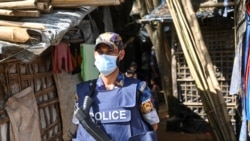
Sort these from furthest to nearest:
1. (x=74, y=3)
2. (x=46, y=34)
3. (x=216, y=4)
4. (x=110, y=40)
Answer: (x=216, y=4) < (x=74, y=3) < (x=46, y=34) < (x=110, y=40)

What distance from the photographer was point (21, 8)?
13.2 feet

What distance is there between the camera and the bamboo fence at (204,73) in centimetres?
547

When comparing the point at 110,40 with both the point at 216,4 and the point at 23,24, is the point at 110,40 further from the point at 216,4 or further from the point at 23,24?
the point at 216,4

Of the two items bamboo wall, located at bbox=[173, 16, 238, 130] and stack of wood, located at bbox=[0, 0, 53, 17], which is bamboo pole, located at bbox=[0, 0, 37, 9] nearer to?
stack of wood, located at bbox=[0, 0, 53, 17]

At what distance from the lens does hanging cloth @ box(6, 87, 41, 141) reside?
14.0 feet

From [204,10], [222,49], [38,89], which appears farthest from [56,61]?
[222,49]

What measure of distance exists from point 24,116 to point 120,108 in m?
2.21

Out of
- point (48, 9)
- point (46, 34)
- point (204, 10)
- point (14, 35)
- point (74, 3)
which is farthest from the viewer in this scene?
point (204, 10)

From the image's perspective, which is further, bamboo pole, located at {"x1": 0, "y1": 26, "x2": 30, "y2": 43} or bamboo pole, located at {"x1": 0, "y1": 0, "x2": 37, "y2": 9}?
bamboo pole, located at {"x1": 0, "y1": 0, "x2": 37, "y2": 9}

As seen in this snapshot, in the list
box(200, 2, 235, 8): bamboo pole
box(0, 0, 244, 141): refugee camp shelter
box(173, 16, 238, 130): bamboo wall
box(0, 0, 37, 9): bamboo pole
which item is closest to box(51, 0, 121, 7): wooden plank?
box(0, 0, 244, 141): refugee camp shelter

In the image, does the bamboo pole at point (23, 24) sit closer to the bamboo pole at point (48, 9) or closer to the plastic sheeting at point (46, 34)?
the plastic sheeting at point (46, 34)

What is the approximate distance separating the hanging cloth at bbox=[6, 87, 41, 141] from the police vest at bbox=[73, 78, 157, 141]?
1.83m

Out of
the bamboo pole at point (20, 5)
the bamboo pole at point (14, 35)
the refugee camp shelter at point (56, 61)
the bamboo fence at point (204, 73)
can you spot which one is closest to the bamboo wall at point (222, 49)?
the refugee camp shelter at point (56, 61)

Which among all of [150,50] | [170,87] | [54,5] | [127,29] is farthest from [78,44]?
[150,50]
